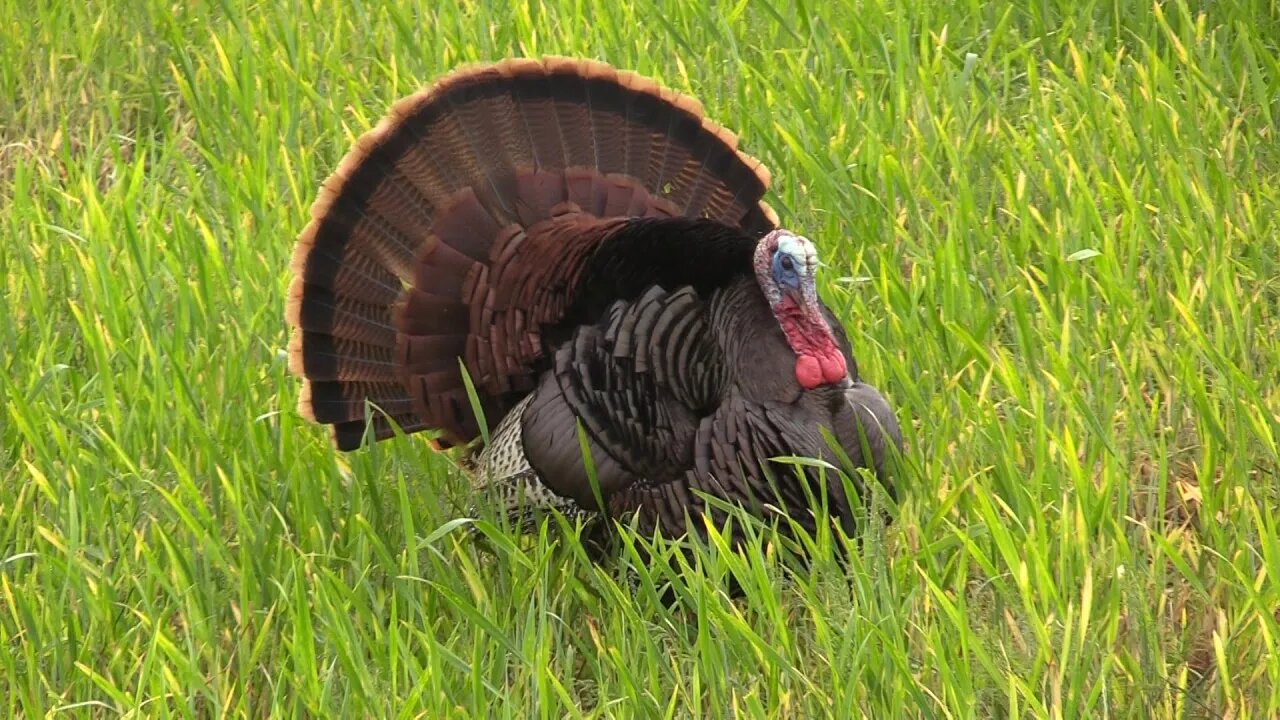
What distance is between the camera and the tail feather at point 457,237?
12.3 feet

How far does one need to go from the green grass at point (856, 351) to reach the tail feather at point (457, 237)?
0.68ft

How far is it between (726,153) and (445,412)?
2.75ft

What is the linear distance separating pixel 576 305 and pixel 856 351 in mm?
730

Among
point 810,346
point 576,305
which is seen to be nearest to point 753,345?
point 810,346

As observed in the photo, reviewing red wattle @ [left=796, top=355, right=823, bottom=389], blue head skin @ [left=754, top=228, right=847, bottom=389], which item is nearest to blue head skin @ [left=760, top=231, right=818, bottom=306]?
blue head skin @ [left=754, top=228, right=847, bottom=389]

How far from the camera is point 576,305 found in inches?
146

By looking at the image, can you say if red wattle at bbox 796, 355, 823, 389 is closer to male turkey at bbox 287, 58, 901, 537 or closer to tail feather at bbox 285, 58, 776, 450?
male turkey at bbox 287, 58, 901, 537

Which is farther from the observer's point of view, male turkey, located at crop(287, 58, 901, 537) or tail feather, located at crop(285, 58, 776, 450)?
tail feather, located at crop(285, 58, 776, 450)

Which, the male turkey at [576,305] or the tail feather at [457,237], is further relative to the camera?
the tail feather at [457,237]

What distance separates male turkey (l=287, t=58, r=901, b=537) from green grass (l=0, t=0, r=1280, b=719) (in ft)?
0.57

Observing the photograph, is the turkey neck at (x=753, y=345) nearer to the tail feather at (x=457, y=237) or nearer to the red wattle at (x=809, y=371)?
the red wattle at (x=809, y=371)

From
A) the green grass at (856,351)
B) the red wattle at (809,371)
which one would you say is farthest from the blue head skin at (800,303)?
the green grass at (856,351)

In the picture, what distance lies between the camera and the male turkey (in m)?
3.51

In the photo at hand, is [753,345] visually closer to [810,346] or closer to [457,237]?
[810,346]
